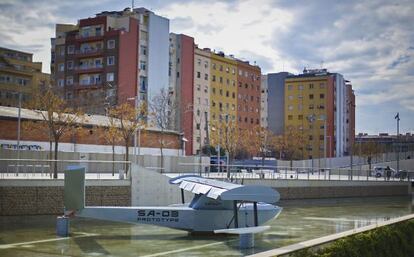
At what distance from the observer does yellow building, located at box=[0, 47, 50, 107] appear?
95.1 meters

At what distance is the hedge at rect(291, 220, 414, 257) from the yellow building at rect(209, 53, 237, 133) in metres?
87.0

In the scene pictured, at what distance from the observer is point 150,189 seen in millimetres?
36000

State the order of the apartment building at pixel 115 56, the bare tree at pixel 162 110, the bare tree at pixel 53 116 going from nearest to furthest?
the bare tree at pixel 53 116, the bare tree at pixel 162 110, the apartment building at pixel 115 56

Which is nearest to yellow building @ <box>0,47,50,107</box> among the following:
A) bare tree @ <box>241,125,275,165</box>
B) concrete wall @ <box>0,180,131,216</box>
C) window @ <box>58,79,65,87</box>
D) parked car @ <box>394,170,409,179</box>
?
window @ <box>58,79,65,87</box>

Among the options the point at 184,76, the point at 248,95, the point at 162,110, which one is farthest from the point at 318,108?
the point at 162,110

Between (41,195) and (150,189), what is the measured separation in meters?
7.22

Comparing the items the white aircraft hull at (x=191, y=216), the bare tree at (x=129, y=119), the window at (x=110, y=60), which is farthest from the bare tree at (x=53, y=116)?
the window at (x=110, y=60)

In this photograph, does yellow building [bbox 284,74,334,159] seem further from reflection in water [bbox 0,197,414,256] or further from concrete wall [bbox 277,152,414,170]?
reflection in water [bbox 0,197,414,256]

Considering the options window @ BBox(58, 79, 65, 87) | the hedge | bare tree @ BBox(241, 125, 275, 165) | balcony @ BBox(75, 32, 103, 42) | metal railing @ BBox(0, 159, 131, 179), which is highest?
balcony @ BBox(75, 32, 103, 42)

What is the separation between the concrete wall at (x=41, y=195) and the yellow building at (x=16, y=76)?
207 ft

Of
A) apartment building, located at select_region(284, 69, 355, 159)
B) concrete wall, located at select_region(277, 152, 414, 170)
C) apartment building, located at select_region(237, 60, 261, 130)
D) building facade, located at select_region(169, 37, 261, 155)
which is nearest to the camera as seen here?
concrete wall, located at select_region(277, 152, 414, 170)

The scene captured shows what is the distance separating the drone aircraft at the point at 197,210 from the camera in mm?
23041

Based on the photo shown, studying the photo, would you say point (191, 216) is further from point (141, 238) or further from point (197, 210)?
point (141, 238)

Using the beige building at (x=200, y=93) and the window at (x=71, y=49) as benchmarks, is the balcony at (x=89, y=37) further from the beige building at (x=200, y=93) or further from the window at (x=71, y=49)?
the beige building at (x=200, y=93)
